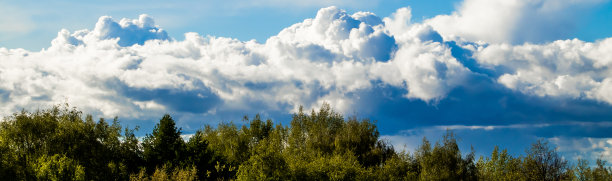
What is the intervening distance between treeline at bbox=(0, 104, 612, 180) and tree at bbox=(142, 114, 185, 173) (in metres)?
0.16

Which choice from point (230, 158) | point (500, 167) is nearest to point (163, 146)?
point (230, 158)

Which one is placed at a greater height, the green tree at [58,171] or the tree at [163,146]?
the tree at [163,146]

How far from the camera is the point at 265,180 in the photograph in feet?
205

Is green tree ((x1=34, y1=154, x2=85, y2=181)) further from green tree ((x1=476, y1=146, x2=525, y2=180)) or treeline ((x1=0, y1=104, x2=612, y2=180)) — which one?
green tree ((x1=476, y1=146, x2=525, y2=180))

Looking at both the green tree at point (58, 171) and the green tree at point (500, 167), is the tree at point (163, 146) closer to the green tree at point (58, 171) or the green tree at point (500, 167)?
the green tree at point (58, 171)

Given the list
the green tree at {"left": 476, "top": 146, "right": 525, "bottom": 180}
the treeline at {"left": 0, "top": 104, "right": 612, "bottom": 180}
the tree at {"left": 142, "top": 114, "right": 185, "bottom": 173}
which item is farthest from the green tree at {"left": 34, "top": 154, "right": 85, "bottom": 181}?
the green tree at {"left": 476, "top": 146, "right": 525, "bottom": 180}

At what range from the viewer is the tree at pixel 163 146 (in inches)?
3211

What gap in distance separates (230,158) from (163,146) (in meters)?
23.5

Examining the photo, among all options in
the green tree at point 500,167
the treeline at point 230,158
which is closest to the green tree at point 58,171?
the treeline at point 230,158

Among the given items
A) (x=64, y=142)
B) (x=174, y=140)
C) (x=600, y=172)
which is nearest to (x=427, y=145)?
(x=600, y=172)

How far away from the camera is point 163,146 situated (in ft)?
271

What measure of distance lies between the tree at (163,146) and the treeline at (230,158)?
0.52ft

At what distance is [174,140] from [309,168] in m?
27.1

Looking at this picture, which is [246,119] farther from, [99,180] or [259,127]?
[99,180]
